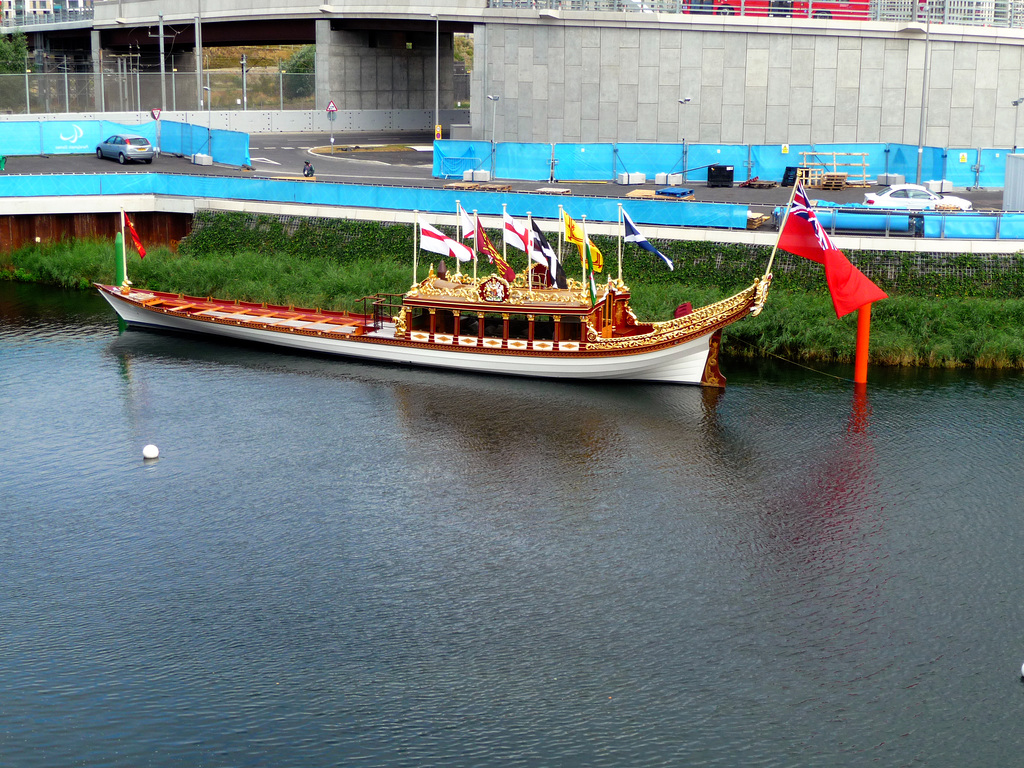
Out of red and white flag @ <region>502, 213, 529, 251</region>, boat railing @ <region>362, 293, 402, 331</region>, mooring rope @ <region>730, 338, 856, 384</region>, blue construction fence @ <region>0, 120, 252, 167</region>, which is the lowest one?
mooring rope @ <region>730, 338, 856, 384</region>

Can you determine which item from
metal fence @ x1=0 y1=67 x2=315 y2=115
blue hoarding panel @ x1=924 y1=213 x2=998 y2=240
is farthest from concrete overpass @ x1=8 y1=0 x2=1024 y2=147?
blue hoarding panel @ x1=924 y1=213 x2=998 y2=240

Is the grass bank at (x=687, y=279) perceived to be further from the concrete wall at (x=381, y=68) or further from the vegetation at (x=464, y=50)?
the vegetation at (x=464, y=50)

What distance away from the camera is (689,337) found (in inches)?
1745

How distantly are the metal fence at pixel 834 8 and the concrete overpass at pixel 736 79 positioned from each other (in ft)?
3.09

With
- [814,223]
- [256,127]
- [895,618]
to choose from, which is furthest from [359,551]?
[256,127]

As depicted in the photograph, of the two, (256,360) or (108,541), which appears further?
(256,360)

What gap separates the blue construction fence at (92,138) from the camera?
76.5m

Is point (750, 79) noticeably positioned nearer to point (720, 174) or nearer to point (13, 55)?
point (720, 174)

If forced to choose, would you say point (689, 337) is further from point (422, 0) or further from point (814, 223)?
point (422, 0)

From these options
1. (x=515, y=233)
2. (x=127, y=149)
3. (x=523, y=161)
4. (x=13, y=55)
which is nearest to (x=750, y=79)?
(x=523, y=161)

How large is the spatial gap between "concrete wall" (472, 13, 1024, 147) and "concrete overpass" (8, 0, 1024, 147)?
0.22 feet

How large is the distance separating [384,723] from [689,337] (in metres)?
24.4

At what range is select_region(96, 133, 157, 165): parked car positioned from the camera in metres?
74.9

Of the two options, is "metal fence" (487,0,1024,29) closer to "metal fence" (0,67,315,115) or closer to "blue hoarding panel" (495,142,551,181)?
"blue hoarding panel" (495,142,551,181)
